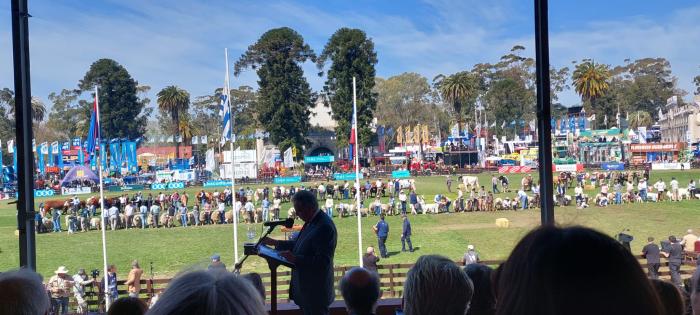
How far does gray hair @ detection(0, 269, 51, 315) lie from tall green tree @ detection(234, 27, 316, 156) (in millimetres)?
10942

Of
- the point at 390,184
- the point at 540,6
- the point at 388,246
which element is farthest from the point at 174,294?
the point at 390,184

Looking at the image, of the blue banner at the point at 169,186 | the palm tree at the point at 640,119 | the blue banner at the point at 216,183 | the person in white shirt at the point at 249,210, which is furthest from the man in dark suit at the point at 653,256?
the palm tree at the point at 640,119

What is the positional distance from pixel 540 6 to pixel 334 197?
19374 mm

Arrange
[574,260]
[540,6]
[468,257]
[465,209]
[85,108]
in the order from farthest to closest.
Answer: [85,108], [465,209], [468,257], [540,6], [574,260]

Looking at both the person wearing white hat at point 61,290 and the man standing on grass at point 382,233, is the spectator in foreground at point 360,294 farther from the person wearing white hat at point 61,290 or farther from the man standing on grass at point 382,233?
the man standing on grass at point 382,233

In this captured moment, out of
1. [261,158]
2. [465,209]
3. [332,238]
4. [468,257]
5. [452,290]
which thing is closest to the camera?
[452,290]

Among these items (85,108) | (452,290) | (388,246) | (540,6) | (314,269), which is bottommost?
(388,246)

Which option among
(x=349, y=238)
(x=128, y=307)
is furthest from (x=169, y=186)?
(x=128, y=307)

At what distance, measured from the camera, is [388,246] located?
42.5 ft

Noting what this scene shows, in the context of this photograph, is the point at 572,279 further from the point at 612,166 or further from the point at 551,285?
the point at 612,166

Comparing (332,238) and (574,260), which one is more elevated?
(574,260)

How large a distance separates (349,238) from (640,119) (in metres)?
27.8

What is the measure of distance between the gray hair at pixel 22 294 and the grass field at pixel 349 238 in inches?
355

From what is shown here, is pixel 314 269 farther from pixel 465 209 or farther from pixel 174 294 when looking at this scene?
pixel 465 209
